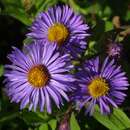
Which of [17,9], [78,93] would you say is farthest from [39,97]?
[17,9]

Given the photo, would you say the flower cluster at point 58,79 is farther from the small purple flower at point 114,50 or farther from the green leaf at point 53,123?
the green leaf at point 53,123

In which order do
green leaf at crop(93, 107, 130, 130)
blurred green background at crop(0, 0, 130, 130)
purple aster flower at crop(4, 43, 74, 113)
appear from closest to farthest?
purple aster flower at crop(4, 43, 74, 113) → green leaf at crop(93, 107, 130, 130) → blurred green background at crop(0, 0, 130, 130)

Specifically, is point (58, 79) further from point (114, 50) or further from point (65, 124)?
point (114, 50)

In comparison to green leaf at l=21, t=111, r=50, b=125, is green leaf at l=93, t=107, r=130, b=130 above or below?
below

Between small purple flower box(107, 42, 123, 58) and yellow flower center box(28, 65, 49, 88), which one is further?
small purple flower box(107, 42, 123, 58)

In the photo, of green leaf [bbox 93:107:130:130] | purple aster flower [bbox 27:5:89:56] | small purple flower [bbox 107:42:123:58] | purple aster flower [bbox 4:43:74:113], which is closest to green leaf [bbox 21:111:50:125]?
purple aster flower [bbox 4:43:74:113]

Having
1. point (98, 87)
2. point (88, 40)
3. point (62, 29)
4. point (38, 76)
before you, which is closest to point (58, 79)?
point (38, 76)

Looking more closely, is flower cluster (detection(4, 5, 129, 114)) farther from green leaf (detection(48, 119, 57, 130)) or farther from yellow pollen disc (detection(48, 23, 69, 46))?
green leaf (detection(48, 119, 57, 130))

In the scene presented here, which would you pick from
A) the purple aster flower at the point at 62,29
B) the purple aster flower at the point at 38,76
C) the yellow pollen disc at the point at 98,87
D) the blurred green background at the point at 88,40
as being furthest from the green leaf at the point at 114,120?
the purple aster flower at the point at 62,29
